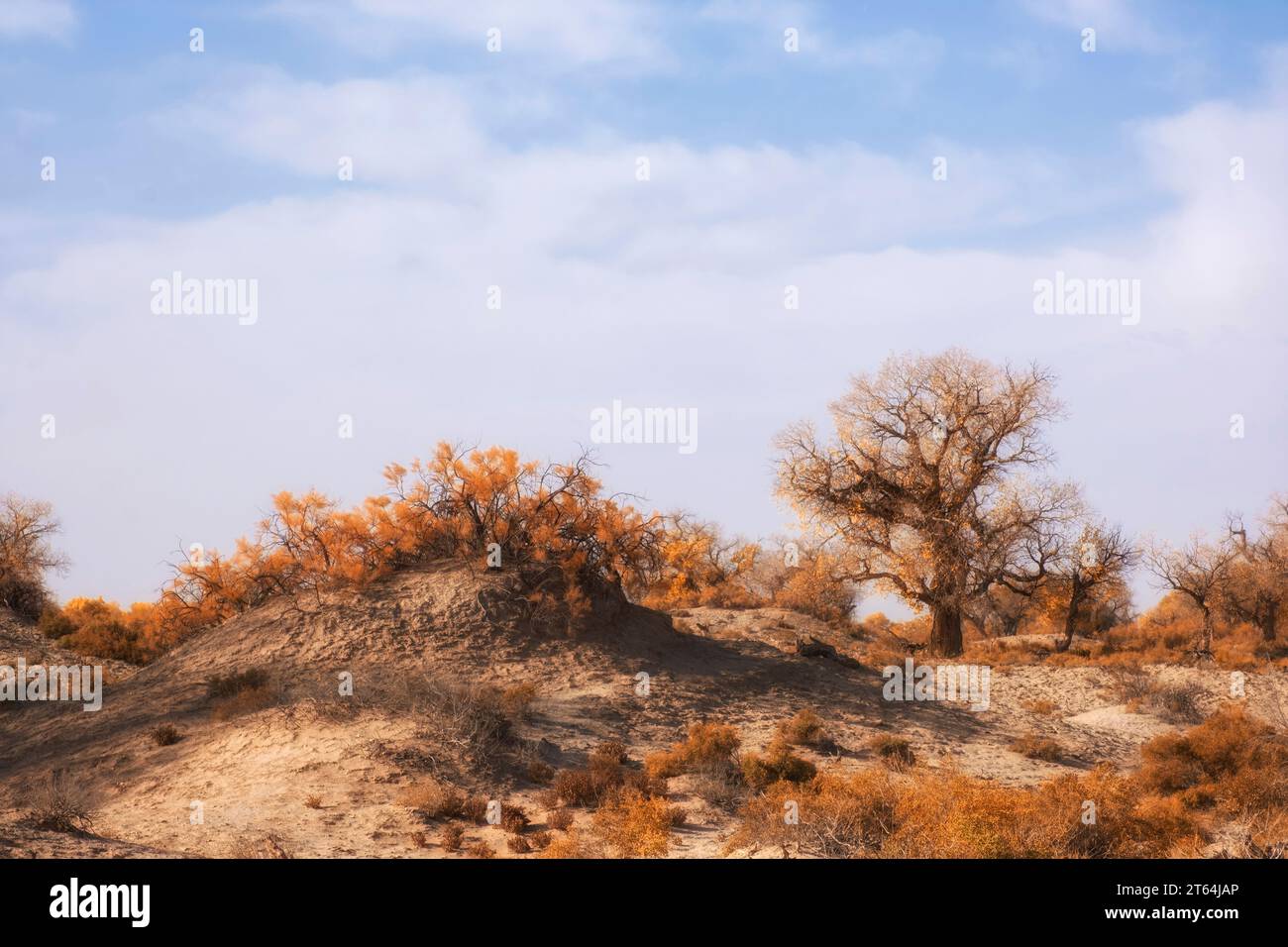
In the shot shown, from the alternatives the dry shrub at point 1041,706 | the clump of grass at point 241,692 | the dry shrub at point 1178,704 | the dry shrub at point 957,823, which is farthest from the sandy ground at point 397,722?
the dry shrub at point 957,823

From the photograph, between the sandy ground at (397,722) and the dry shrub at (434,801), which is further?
the dry shrub at (434,801)

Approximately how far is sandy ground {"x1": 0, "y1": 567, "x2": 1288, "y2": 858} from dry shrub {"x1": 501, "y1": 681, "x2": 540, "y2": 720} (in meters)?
0.23

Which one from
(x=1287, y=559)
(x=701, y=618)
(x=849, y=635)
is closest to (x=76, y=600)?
(x=701, y=618)

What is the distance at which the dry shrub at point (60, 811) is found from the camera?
12.3 meters

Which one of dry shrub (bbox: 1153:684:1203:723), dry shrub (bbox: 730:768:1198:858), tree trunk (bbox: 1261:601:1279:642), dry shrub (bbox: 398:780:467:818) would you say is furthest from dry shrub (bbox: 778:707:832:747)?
tree trunk (bbox: 1261:601:1279:642)

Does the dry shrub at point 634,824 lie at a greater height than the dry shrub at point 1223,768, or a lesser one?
greater

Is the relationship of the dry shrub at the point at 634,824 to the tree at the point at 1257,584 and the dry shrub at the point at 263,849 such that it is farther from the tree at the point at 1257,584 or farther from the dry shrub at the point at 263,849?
the tree at the point at 1257,584

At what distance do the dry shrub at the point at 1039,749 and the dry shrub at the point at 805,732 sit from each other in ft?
12.2

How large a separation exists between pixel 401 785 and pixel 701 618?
58.7ft

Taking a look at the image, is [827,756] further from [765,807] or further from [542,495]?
[542,495]

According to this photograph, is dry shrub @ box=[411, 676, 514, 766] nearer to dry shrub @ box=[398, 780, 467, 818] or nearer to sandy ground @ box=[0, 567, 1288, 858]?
sandy ground @ box=[0, 567, 1288, 858]

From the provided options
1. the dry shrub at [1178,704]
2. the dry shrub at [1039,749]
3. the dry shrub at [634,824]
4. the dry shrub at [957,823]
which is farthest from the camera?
the dry shrub at [1178,704]

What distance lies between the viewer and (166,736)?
712 inches

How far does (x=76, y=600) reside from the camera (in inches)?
1602
